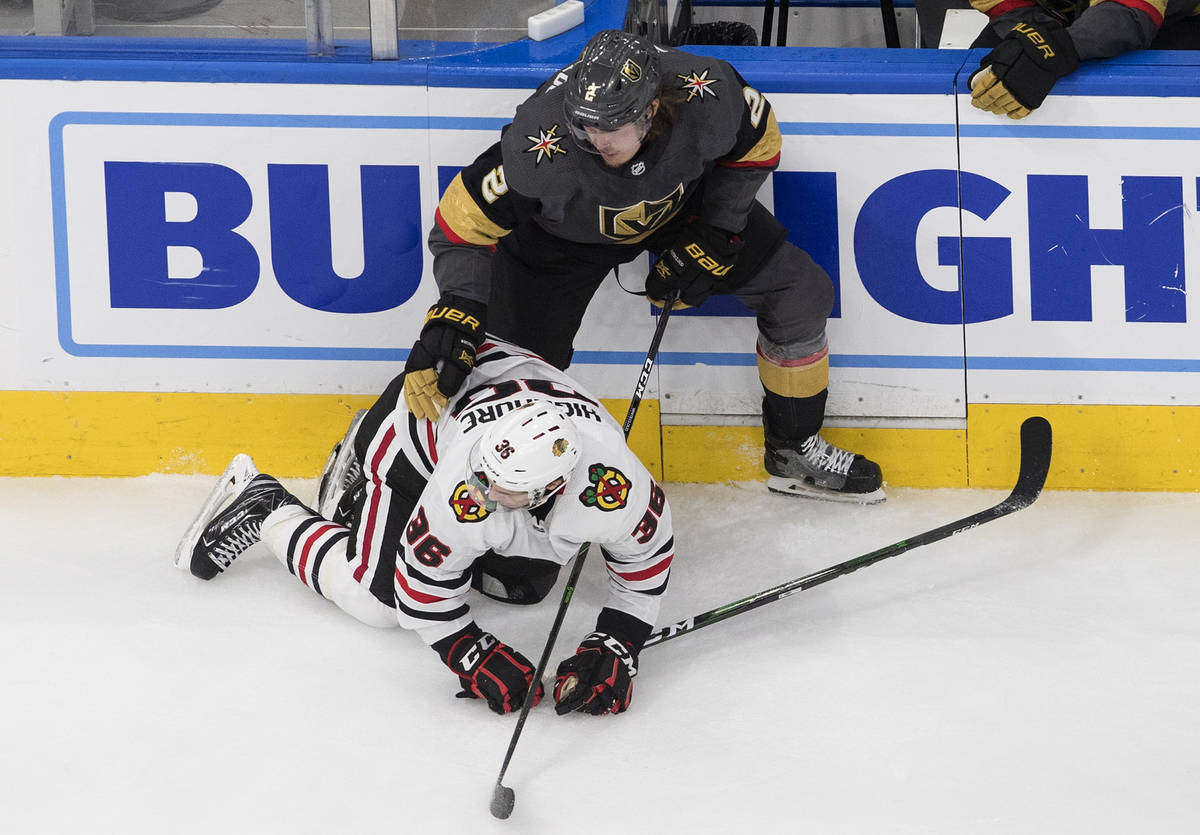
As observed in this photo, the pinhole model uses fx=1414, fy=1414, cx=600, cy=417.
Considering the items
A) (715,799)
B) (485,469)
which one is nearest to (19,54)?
(485,469)

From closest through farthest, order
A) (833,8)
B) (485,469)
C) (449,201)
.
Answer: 1. (485,469)
2. (449,201)
3. (833,8)

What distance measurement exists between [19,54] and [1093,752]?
282 cm

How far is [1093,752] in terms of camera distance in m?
2.62

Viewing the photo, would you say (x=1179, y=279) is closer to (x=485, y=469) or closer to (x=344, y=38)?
(x=485, y=469)

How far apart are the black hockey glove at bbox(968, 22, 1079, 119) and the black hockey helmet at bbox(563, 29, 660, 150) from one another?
2.93ft

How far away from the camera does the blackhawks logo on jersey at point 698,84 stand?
113 inches

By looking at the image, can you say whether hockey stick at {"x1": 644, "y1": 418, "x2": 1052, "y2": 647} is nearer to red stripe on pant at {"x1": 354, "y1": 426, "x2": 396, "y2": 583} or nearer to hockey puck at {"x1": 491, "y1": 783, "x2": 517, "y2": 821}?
hockey puck at {"x1": 491, "y1": 783, "x2": 517, "y2": 821}

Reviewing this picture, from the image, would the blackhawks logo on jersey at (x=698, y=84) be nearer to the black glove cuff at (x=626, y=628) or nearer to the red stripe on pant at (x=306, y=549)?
the black glove cuff at (x=626, y=628)

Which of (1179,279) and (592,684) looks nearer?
(592,684)

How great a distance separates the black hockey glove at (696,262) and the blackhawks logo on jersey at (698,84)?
310 millimetres

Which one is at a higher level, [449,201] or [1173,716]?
[449,201]

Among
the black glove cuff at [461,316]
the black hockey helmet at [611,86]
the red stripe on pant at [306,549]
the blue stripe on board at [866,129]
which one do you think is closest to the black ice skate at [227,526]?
the red stripe on pant at [306,549]

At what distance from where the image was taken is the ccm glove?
269 centimetres

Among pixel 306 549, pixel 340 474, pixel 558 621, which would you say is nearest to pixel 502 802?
pixel 558 621
